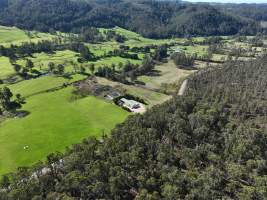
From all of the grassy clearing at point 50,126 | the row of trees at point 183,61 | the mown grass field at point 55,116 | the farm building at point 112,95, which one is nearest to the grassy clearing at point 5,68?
the mown grass field at point 55,116

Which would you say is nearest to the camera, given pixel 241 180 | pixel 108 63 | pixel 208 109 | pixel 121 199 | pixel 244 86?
pixel 121 199

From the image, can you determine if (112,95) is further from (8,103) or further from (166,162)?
(166,162)

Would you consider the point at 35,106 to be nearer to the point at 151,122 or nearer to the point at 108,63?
the point at 151,122

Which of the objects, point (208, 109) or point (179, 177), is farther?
point (208, 109)

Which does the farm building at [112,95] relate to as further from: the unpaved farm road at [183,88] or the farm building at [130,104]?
the unpaved farm road at [183,88]

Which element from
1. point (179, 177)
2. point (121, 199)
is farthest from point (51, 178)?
point (179, 177)

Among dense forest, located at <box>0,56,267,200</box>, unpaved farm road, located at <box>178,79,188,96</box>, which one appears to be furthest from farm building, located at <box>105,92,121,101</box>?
dense forest, located at <box>0,56,267,200</box>
